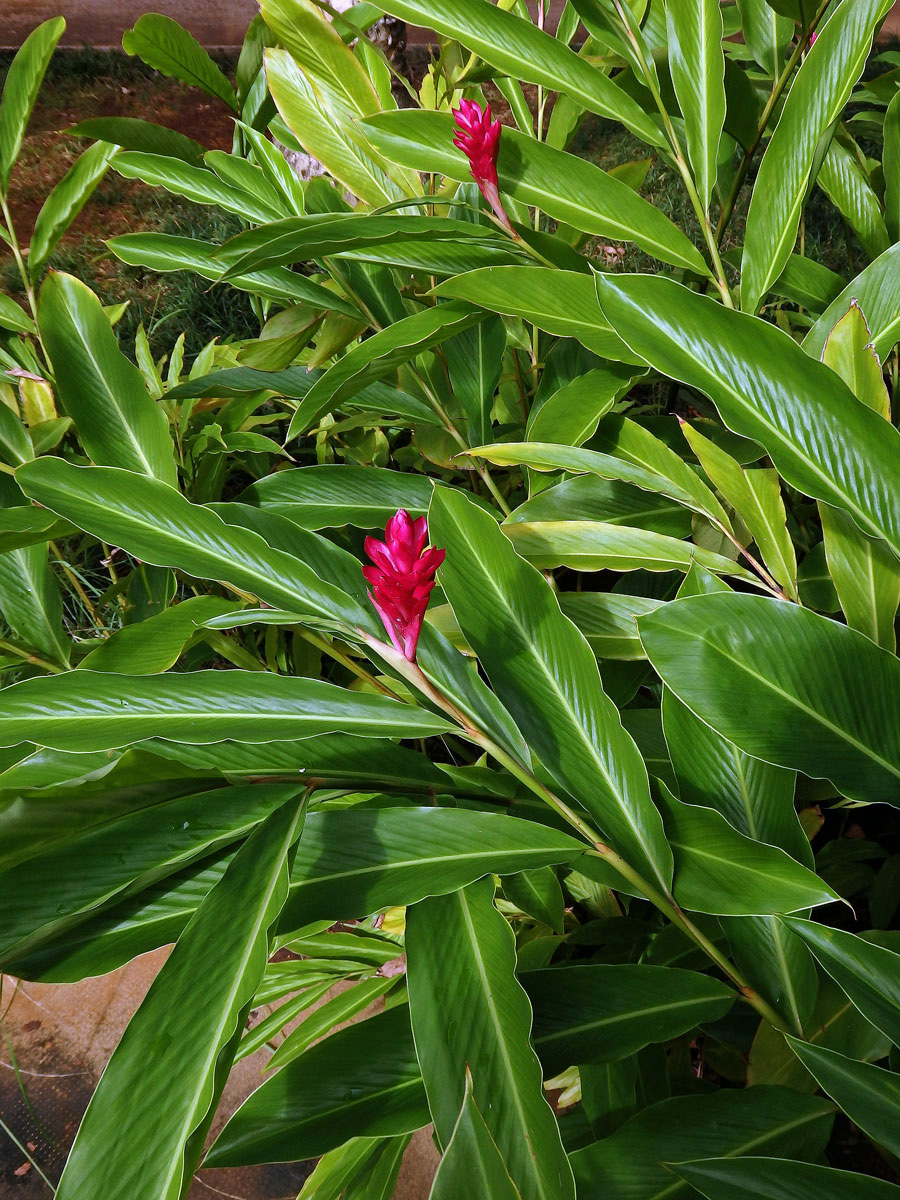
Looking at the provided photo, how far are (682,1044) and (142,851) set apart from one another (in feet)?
1.95

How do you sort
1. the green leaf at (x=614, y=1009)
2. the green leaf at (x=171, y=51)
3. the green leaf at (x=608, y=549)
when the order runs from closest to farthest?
1. the green leaf at (x=614, y=1009)
2. the green leaf at (x=608, y=549)
3. the green leaf at (x=171, y=51)

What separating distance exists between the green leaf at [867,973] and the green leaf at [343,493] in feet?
1.65

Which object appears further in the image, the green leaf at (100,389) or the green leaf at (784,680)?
the green leaf at (100,389)

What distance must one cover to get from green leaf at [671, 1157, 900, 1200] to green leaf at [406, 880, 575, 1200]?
0.08 m

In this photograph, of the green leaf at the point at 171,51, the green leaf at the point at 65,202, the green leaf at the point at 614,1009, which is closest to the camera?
the green leaf at the point at 614,1009

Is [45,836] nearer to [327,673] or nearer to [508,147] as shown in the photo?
[508,147]

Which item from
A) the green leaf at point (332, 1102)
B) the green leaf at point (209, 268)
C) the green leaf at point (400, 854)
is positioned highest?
the green leaf at point (209, 268)

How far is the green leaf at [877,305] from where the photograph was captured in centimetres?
58

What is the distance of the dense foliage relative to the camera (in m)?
0.38

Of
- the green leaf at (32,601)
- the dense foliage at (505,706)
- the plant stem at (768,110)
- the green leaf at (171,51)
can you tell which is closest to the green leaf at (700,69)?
the dense foliage at (505,706)

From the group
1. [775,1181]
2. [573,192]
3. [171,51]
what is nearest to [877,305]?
[573,192]

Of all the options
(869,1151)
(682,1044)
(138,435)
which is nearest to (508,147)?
(138,435)

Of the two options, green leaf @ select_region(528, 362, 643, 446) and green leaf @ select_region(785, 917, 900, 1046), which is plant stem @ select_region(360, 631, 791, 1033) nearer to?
green leaf @ select_region(785, 917, 900, 1046)

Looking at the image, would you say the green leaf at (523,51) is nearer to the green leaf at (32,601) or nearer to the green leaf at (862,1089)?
the green leaf at (32,601)
